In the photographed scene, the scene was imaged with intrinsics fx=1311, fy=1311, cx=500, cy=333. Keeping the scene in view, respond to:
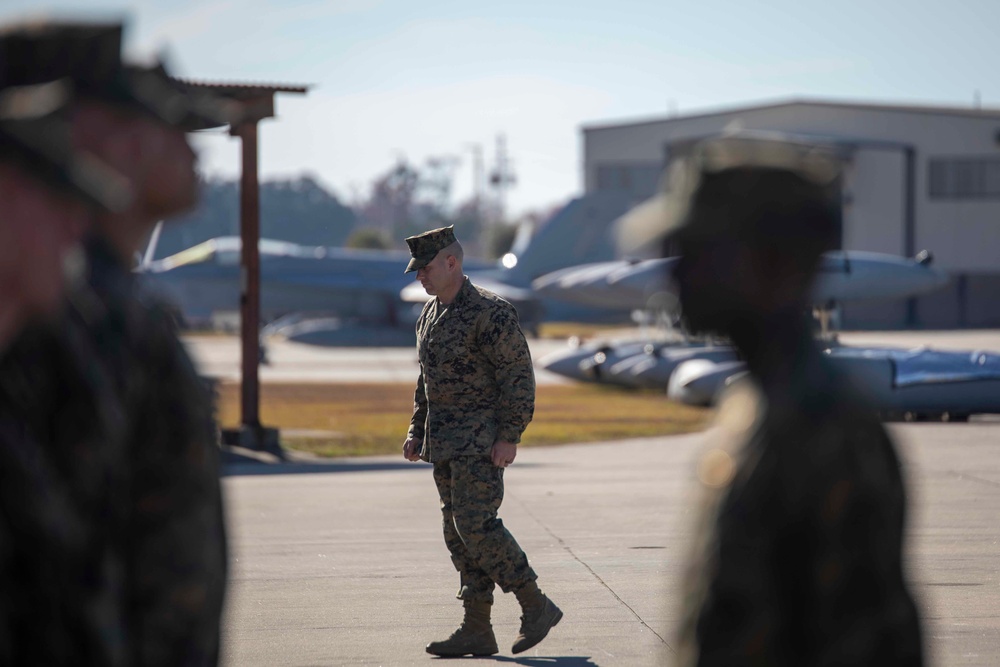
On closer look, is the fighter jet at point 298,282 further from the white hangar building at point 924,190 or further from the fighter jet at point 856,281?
the white hangar building at point 924,190

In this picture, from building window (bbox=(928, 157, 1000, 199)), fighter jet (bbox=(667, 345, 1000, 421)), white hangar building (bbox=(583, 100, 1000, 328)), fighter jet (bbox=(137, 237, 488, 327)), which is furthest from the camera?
building window (bbox=(928, 157, 1000, 199))

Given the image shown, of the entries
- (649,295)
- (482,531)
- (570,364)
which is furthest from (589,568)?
(570,364)

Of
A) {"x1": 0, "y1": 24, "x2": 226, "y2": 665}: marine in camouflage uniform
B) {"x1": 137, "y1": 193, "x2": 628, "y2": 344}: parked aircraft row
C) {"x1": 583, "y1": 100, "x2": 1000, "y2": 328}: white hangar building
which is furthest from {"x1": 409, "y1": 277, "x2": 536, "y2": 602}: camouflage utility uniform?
{"x1": 583, "y1": 100, "x2": 1000, "y2": 328}: white hangar building

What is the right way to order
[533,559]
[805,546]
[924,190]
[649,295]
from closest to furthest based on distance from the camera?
[805,546] < [533,559] < [649,295] < [924,190]

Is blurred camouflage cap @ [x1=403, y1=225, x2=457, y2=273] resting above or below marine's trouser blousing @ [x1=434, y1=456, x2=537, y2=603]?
above

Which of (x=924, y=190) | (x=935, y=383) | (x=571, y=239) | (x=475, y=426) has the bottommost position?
(x=935, y=383)

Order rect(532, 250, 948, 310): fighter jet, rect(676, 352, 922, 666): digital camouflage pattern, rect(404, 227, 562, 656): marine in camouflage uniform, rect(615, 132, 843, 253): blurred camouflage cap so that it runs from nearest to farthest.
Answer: rect(676, 352, 922, 666): digital camouflage pattern → rect(615, 132, 843, 253): blurred camouflage cap → rect(404, 227, 562, 656): marine in camouflage uniform → rect(532, 250, 948, 310): fighter jet

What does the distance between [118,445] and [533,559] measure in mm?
6629

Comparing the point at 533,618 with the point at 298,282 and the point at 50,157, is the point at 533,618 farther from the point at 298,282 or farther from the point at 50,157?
the point at 298,282

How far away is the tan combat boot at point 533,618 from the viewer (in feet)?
20.5

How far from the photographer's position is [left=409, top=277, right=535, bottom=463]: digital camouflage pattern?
247 inches

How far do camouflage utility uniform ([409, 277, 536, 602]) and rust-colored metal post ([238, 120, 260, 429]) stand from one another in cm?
1030

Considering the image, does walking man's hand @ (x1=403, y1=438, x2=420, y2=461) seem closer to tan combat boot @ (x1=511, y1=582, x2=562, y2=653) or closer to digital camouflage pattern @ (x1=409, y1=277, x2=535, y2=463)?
digital camouflage pattern @ (x1=409, y1=277, x2=535, y2=463)

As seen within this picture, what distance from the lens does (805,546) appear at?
2279 millimetres
